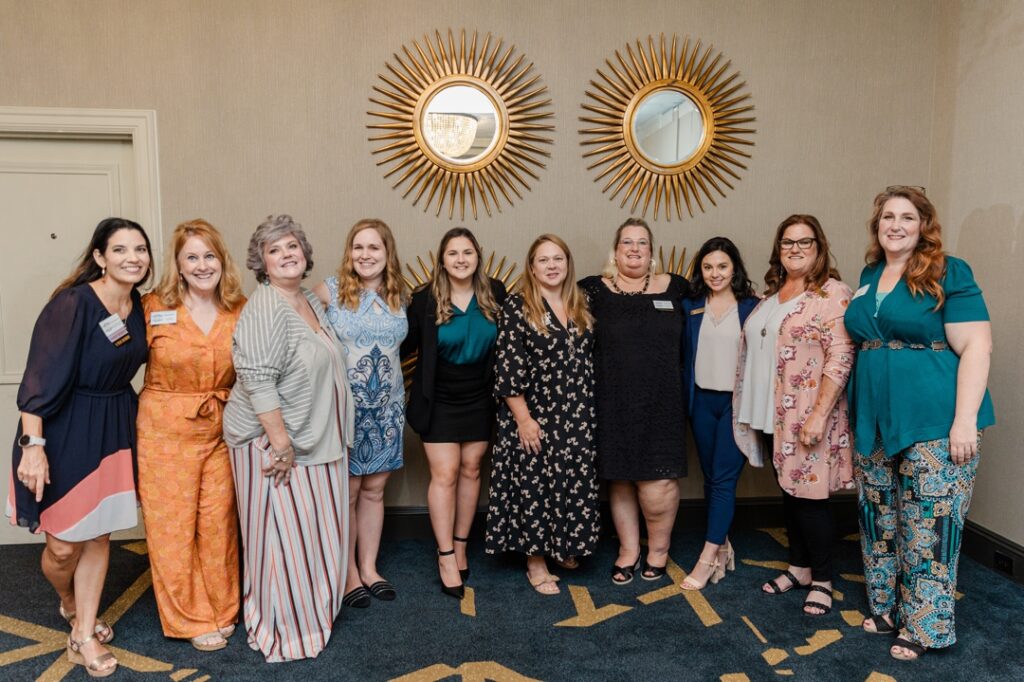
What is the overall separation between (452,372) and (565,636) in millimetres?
1090

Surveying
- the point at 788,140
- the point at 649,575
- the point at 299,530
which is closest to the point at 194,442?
the point at 299,530

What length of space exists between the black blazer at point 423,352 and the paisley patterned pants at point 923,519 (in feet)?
5.00

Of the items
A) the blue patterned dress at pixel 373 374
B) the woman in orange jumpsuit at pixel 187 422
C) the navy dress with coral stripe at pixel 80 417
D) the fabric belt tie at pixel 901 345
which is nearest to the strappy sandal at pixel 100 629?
the woman in orange jumpsuit at pixel 187 422

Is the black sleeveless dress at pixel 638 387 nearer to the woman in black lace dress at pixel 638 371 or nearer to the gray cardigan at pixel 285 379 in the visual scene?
the woman in black lace dress at pixel 638 371

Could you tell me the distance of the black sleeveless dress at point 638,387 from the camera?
2.74 m

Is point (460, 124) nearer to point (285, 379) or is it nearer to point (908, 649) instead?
point (285, 379)

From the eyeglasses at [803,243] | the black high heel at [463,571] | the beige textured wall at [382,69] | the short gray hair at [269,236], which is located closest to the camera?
the short gray hair at [269,236]

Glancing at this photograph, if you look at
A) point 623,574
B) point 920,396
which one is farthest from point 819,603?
point 920,396

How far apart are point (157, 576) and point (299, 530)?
551 mm

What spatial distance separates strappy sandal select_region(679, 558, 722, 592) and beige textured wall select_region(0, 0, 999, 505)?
669mm

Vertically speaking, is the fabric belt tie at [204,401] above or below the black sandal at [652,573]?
above

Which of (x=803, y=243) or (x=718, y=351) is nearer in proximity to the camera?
(x=803, y=243)

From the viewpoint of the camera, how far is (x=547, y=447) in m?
2.71

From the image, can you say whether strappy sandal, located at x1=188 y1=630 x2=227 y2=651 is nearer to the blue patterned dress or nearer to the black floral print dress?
the blue patterned dress
